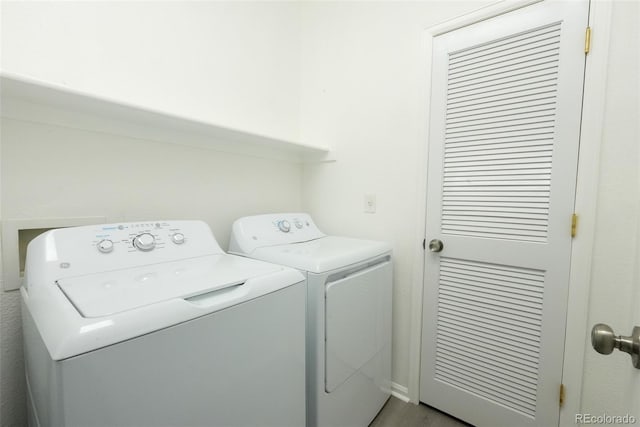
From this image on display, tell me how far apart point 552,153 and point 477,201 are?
1.17ft

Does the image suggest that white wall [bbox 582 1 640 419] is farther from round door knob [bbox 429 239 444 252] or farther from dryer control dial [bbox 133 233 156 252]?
dryer control dial [bbox 133 233 156 252]

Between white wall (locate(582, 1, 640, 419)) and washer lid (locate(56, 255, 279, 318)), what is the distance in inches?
52.1

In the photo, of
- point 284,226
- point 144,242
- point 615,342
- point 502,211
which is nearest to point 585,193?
point 502,211

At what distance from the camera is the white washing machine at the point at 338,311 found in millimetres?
1127

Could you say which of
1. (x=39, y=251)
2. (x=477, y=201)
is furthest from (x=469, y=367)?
(x=39, y=251)

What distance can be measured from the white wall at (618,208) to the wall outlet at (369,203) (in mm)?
1012

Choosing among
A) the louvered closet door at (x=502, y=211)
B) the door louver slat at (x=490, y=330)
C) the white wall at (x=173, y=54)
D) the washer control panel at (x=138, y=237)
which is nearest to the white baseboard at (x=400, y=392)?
the louvered closet door at (x=502, y=211)

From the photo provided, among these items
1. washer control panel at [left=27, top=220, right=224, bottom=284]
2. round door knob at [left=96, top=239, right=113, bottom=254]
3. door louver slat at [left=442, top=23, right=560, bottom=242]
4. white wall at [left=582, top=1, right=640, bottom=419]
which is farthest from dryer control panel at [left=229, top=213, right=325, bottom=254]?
white wall at [left=582, top=1, right=640, bottom=419]

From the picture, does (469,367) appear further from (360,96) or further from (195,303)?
(360,96)

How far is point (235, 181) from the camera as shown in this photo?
5.57 ft

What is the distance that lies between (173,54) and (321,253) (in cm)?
122

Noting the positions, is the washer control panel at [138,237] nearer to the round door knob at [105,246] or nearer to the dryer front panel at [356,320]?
the round door knob at [105,246]

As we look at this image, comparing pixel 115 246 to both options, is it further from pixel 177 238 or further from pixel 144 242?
pixel 177 238

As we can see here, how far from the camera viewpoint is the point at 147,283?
813 mm
